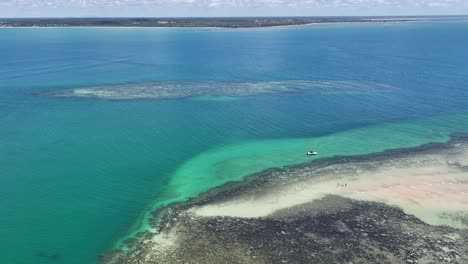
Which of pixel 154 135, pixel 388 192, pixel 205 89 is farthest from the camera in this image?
pixel 205 89

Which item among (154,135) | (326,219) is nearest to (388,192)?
(326,219)

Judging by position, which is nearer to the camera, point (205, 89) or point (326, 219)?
point (326, 219)

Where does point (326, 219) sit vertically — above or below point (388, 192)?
below

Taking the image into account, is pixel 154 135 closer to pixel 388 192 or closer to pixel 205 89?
pixel 205 89

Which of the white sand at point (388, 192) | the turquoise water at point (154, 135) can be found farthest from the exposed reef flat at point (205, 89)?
the white sand at point (388, 192)

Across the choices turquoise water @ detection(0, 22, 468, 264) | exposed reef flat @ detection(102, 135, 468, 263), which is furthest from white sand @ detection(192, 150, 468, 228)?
turquoise water @ detection(0, 22, 468, 264)

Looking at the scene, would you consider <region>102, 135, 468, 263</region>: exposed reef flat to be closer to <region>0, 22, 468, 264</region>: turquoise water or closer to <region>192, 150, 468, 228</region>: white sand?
<region>192, 150, 468, 228</region>: white sand
